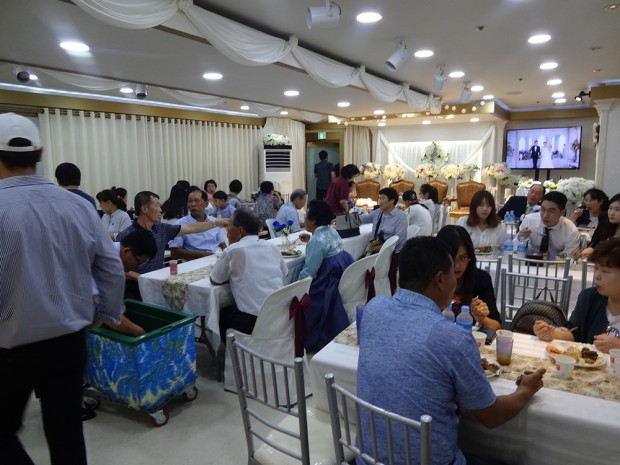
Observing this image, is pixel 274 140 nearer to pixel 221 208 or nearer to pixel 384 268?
pixel 221 208

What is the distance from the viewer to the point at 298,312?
2.75m

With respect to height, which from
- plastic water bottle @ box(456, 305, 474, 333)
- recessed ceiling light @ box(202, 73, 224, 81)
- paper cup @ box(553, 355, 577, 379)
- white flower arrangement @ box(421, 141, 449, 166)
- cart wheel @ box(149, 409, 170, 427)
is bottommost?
cart wheel @ box(149, 409, 170, 427)

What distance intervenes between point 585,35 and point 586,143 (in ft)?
25.2

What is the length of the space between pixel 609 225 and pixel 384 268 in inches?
75.8

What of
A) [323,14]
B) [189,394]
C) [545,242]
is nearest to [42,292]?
[189,394]

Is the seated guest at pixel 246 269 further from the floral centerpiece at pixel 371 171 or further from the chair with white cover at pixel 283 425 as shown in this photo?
the floral centerpiece at pixel 371 171

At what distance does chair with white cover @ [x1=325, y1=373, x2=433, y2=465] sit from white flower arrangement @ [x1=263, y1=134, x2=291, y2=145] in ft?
30.7

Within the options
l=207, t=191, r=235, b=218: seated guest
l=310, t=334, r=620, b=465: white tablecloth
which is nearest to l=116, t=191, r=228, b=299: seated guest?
l=207, t=191, r=235, b=218: seated guest

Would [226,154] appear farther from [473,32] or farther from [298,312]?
[298,312]

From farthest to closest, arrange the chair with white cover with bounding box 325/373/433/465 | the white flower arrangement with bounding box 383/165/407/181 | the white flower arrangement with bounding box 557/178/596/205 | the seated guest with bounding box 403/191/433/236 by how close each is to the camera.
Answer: the white flower arrangement with bounding box 383/165/407/181 → the white flower arrangement with bounding box 557/178/596/205 → the seated guest with bounding box 403/191/433/236 → the chair with white cover with bounding box 325/373/433/465

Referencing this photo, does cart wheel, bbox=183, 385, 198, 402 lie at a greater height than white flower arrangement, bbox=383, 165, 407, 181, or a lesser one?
lesser

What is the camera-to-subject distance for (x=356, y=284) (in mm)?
3514

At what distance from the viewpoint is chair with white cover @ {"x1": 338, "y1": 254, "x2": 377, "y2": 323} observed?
134 inches

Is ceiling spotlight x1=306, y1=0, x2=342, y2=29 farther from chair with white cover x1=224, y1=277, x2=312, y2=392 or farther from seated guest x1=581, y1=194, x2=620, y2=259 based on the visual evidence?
seated guest x1=581, y1=194, x2=620, y2=259
